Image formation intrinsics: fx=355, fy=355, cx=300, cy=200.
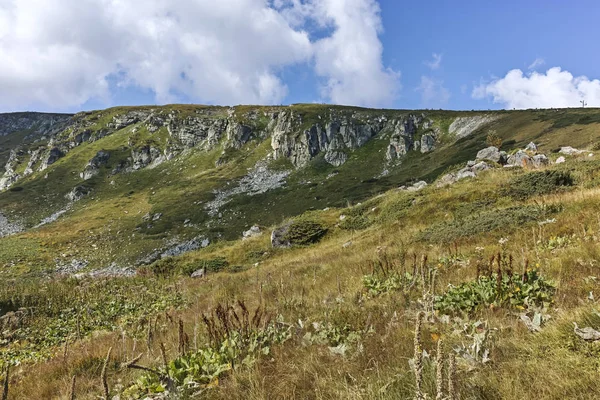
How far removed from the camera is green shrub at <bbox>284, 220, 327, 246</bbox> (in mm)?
24969

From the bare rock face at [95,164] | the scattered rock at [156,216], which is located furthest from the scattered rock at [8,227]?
the scattered rock at [156,216]

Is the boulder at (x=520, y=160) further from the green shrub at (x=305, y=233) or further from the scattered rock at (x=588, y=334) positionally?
the scattered rock at (x=588, y=334)

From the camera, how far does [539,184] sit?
17766 millimetres

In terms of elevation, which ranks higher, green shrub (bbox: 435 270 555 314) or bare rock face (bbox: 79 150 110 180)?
bare rock face (bbox: 79 150 110 180)

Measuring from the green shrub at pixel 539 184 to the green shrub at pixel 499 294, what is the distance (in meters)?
14.2

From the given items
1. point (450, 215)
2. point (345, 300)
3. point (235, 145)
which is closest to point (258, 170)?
point (235, 145)

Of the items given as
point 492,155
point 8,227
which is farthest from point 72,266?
point 8,227

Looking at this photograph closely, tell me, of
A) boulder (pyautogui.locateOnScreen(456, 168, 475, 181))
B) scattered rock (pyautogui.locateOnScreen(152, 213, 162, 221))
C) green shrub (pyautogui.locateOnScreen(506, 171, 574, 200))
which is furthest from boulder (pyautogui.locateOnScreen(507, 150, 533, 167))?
scattered rock (pyautogui.locateOnScreen(152, 213, 162, 221))

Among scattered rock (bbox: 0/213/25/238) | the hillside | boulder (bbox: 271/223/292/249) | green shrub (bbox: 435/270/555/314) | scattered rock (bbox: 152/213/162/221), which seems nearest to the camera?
the hillside

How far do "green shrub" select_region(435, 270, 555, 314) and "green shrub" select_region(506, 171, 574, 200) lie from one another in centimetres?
1422

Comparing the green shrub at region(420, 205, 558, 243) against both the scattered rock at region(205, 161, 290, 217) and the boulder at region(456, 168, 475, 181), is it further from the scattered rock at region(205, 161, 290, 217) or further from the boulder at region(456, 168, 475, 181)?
the scattered rock at region(205, 161, 290, 217)

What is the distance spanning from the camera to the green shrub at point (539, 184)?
17.2 m

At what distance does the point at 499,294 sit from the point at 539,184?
15.8 metres

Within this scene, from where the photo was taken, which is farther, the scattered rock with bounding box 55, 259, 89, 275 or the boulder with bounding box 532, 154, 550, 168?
the scattered rock with bounding box 55, 259, 89, 275
